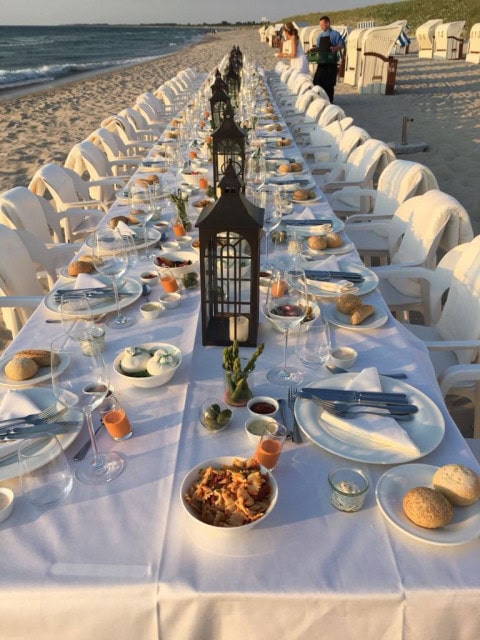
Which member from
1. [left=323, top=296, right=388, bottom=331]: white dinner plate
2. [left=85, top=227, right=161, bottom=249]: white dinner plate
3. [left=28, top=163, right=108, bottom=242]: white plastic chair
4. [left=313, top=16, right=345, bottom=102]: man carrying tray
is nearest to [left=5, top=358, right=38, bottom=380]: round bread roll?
[left=323, top=296, right=388, bottom=331]: white dinner plate

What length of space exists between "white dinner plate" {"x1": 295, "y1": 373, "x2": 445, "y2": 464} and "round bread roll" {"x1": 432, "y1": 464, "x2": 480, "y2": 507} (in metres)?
0.11

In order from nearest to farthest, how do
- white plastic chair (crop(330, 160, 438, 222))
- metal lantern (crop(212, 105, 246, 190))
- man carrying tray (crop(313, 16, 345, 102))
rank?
metal lantern (crop(212, 105, 246, 190)) < white plastic chair (crop(330, 160, 438, 222)) < man carrying tray (crop(313, 16, 345, 102))

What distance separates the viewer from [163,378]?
1517mm

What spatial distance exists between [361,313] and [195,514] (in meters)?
1.06

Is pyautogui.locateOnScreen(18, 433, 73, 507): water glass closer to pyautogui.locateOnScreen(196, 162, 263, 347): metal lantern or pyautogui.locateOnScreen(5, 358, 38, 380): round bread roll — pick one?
pyautogui.locateOnScreen(5, 358, 38, 380): round bread roll

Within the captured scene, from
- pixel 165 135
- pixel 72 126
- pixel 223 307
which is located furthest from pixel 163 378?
pixel 72 126

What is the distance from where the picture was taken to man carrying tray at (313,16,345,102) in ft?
31.0

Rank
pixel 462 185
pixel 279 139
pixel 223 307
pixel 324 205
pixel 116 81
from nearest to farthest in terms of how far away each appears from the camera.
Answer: pixel 223 307
pixel 324 205
pixel 279 139
pixel 462 185
pixel 116 81

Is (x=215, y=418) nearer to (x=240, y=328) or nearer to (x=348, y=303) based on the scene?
(x=240, y=328)

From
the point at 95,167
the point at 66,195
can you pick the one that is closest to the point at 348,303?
the point at 66,195

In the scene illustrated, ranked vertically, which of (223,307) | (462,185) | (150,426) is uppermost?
(223,307)

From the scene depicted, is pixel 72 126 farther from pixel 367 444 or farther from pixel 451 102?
pixel 367 444

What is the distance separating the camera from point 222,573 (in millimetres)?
960

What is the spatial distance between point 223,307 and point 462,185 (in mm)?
5182
